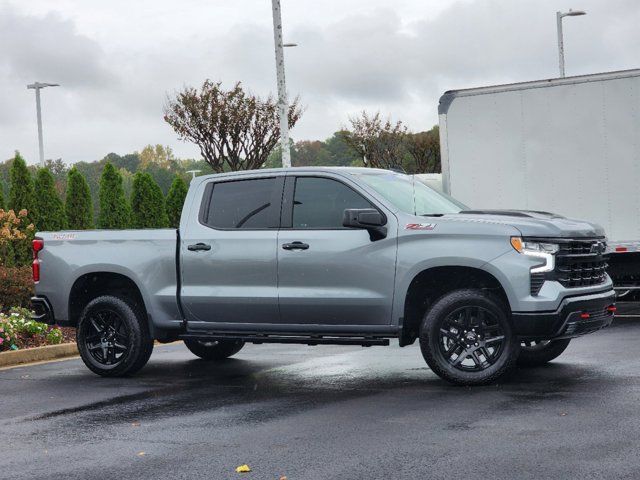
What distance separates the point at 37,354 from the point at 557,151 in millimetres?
→ 7926

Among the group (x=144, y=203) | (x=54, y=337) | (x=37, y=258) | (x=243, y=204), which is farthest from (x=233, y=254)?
(x=144, y=203)

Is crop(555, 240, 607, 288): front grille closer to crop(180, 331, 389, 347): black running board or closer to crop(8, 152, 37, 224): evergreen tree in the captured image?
crop(180, 331, 389, 347): black running board

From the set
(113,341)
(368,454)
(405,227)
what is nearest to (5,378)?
(113,341)

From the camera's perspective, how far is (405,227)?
971 cm

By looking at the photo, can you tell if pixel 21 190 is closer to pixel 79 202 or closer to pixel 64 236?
pixel 79 202

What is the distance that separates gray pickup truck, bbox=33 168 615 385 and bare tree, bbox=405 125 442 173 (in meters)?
41.0

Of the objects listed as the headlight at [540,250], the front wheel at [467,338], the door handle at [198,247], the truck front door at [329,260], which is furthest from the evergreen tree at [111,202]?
the headlight at [540,250]

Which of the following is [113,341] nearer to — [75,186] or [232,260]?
[232,260]

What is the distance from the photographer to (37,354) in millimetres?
13594

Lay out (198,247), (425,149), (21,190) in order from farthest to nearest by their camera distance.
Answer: (425,149) → (21,190) → (198,247)

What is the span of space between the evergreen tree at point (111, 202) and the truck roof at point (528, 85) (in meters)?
17.5

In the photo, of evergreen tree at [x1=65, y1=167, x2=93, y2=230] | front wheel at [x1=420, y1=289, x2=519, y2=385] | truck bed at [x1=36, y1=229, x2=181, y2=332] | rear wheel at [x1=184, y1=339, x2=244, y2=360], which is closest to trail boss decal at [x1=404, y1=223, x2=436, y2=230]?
front wheel at [x1=420, y1=289, x2=519, y2=385]

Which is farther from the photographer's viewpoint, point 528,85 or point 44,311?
point 528,85

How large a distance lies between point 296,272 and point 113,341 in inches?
97.1
